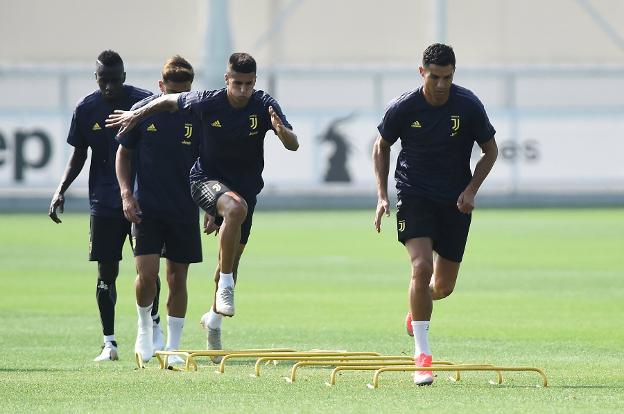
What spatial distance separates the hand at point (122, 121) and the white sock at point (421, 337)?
2.74 meters

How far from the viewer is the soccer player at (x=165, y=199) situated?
1285 centimetres

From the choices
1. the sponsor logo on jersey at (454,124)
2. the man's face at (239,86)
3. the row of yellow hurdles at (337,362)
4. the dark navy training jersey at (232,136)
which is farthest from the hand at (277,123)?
the row of yellow hurdles at (337,362)

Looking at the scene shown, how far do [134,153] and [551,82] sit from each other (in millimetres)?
35857

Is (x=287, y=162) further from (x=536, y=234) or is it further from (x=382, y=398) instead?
(x=382, y=398)

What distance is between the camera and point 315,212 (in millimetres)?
41906

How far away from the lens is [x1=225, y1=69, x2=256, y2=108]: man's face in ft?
39.9

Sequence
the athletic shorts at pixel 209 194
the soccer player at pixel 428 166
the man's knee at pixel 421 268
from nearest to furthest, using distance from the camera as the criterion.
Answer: the man's knee at pixel 421 268, the soccer player at pixel 428 166, the athletic shorts at pixel 209 194

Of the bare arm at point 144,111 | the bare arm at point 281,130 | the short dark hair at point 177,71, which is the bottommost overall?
the bare arm at point 281,130

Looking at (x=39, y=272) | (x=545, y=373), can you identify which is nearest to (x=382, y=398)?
(x=545, y=373)

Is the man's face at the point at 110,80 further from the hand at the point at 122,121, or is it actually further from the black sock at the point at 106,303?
the black sock at the point at 106,303

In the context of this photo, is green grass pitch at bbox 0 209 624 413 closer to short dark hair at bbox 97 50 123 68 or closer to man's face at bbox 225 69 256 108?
man's face at bbox 225 69 256 108

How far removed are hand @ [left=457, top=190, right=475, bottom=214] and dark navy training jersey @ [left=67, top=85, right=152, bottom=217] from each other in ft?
10.5

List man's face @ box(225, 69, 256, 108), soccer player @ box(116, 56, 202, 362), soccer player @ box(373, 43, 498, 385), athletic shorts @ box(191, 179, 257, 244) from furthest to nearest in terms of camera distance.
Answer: soccer player @ box(116, 56, 202, 362) → athletic shorts @ box(191, 179, 257, 244) → man's face @ box(225, 69, 256, 108) → soccer player @ box(373, 43, 498, 385)

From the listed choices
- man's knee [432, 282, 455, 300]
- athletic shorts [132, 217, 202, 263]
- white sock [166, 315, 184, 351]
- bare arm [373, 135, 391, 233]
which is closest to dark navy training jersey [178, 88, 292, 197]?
athletic shorts [132, 217, 202, 263]
